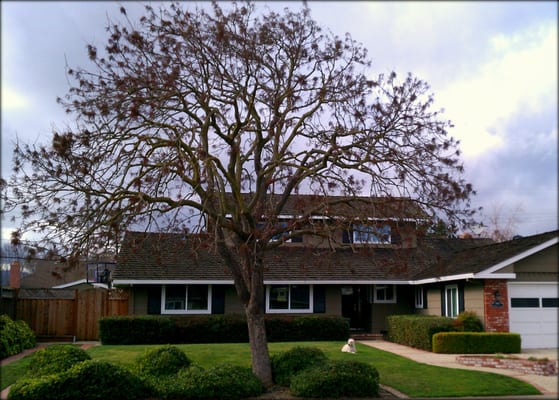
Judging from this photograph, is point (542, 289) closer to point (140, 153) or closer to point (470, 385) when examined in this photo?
point (470, 385)

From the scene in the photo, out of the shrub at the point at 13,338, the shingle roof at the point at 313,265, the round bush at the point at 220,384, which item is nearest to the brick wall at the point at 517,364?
the shingle roof at the point at 313,265

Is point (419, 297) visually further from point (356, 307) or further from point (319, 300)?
point (319, 300)

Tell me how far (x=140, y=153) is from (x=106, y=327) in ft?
35.6

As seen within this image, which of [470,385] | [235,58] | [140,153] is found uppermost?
[235,58]

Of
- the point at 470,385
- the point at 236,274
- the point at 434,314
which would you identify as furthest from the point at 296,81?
the point at 434,314

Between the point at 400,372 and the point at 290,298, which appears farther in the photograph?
the point at 290,298

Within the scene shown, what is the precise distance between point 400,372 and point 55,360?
8.42 metres

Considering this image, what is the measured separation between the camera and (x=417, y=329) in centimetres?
2130

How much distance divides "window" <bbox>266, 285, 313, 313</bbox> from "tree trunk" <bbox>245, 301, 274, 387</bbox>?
37.3ft

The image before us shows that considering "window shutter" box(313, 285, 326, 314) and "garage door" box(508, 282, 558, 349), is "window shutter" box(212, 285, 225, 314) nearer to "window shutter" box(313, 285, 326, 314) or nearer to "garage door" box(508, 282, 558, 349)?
"window shutter" box(313, 285, 326, 314)

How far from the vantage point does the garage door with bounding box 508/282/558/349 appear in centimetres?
1975

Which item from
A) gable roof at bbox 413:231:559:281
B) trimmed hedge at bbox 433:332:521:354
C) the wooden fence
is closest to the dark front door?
gable roof at bbox 413:231:559:281

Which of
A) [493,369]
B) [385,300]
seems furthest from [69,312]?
[493,369]

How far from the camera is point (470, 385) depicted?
13.4 m
